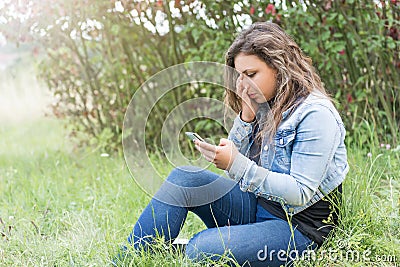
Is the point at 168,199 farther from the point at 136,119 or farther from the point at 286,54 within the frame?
the point at 136,119

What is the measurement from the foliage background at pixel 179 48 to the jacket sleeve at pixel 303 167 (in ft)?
3.84

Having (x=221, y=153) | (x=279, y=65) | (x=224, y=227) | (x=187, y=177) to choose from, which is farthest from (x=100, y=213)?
(x=279, y=65)

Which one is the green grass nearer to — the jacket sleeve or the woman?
the woman

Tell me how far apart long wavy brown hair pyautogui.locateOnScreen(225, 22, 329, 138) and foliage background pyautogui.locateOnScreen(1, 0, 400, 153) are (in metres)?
1.06

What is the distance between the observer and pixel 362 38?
127 inches

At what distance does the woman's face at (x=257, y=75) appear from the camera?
186cm

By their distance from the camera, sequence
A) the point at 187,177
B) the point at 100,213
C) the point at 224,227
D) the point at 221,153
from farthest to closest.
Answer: the point at 100,213
the point at 187,177
the point at 224,227
the point at 221,153

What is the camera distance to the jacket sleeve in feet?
5.66

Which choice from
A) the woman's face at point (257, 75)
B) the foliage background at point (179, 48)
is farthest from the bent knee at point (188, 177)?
the foliage background at point (179, 48)

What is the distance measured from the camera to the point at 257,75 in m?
1.87

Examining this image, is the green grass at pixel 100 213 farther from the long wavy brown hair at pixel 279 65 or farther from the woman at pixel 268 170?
the long wavy brown hair at pixel 279 65

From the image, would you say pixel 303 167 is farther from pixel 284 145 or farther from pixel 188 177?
pixel 188 177

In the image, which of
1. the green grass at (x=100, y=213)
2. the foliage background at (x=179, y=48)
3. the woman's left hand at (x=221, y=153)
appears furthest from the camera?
the foliage background at (x=179, y=48)

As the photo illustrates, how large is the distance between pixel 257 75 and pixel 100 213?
Answer: 1128mm
